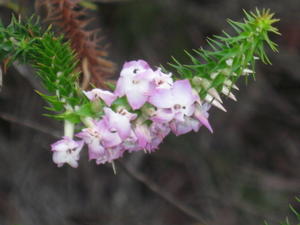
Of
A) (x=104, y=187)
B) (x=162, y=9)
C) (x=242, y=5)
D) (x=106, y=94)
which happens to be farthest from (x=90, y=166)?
(x=106, y=94)

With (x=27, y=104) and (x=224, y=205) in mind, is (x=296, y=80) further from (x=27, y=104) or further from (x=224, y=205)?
(x=27, y=104)

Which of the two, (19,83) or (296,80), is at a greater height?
(296,80)

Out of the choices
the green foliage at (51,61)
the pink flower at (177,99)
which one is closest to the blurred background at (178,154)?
the green foliage at (51,61)

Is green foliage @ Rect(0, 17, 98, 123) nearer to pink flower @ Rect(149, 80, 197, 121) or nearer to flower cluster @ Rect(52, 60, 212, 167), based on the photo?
flower cluster @ Rect(52, 60, 212, 167)

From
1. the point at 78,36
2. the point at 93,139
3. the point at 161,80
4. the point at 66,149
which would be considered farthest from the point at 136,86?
the point at 78,36

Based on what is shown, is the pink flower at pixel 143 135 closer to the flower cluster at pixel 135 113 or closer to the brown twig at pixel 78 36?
the flower cluster at pixel 135 113

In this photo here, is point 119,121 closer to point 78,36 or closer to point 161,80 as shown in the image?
point 161,80
